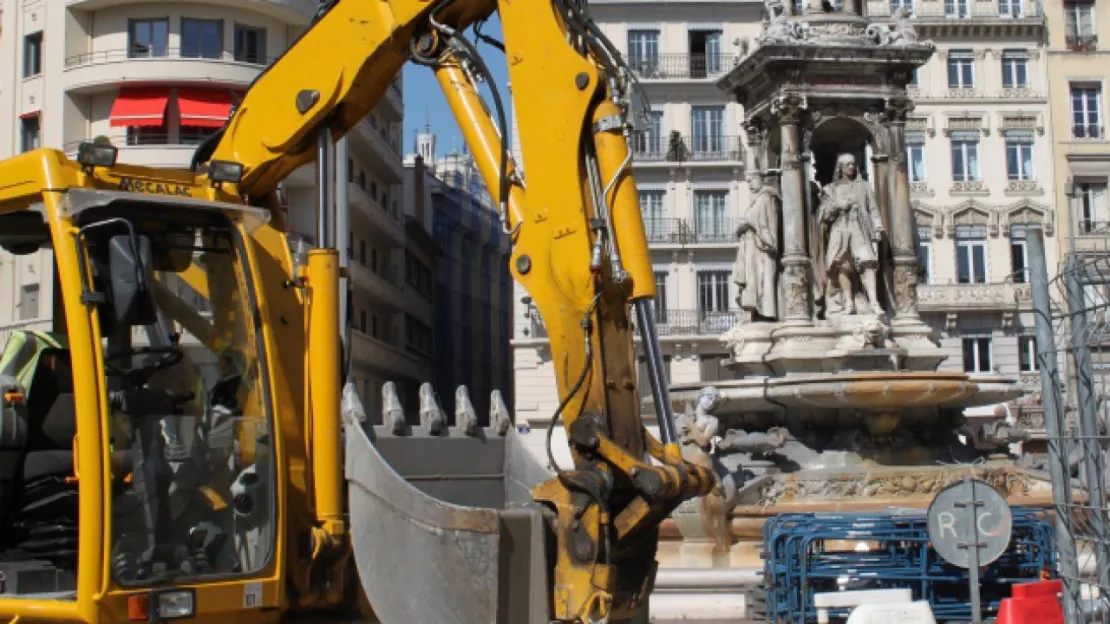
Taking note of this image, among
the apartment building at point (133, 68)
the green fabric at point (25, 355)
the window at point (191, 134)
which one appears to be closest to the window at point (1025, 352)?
the apartment building at point (133, 68)

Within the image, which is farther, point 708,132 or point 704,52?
point 704,52

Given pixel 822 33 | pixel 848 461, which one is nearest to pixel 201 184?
pixel 848 461

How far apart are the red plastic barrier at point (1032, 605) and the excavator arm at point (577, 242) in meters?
4.25

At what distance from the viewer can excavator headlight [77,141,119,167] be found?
8391 millimetres

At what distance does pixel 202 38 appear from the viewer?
142 feet

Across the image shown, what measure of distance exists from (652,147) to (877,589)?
42742mm

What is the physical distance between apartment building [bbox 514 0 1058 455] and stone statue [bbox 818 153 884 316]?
31467mm

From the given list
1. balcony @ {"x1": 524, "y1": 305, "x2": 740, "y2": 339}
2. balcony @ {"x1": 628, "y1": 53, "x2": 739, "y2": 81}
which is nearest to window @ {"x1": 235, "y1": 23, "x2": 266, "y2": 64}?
balcony @ {"x1": 524, "y1": 305, "x2": 740, "y2": 339}

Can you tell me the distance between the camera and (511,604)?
734cm

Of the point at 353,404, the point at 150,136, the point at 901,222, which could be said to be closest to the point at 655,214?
the point at 150,136

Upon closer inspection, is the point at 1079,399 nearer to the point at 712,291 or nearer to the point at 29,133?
the point at 29,133

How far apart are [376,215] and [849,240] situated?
34901mm

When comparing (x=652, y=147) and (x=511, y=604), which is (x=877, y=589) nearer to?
(x=511, y=604)

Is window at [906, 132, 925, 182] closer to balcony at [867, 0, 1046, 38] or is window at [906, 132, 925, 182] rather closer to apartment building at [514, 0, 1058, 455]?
apartment building at [514, 0, 1058, 455]
